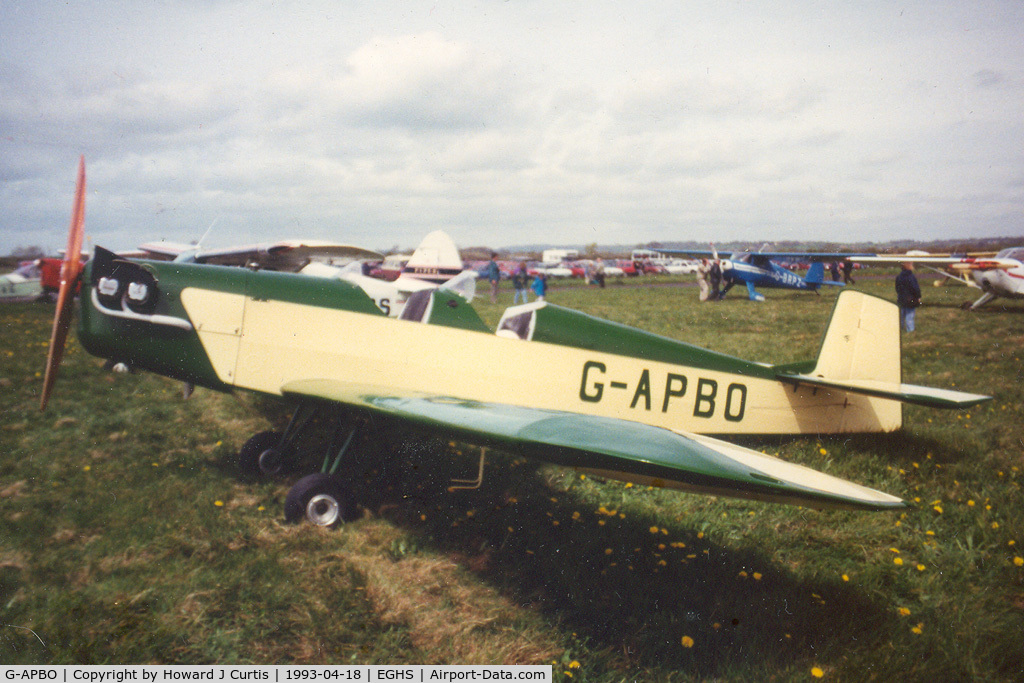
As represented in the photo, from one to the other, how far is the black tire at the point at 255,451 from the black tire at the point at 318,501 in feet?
3.02

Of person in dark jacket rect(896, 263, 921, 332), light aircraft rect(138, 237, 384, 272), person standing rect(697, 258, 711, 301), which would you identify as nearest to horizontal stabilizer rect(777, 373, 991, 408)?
light aircraft rect(138, 237, 384, 272)

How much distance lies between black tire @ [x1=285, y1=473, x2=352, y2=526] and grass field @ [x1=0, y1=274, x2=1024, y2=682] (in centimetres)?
10

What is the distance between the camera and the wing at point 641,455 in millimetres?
1839

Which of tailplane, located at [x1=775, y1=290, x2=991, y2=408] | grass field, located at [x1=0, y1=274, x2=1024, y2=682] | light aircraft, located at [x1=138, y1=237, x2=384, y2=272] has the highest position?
light aircraft, located at [x1=138, y1=237, x2=384, y2=272]

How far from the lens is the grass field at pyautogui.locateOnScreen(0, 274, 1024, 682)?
230 centimetres

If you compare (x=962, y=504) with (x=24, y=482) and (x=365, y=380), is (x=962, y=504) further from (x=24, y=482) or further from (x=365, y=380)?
(x=24, y=482)

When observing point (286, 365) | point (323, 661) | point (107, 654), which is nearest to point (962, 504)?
point (323, 661)

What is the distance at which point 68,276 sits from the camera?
332 cm

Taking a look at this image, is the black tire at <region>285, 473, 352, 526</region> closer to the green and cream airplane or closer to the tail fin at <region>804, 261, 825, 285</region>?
the green and cream airplane

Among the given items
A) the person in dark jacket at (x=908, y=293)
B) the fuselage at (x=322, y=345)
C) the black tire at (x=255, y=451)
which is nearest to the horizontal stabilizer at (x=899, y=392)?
the fuselage at (x=322, y=345)

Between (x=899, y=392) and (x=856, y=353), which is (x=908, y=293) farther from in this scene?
(x=899, y=392)

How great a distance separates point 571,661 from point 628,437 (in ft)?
3.30

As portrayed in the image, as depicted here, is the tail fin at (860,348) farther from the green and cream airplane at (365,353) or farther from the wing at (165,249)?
the wing at (165,249)

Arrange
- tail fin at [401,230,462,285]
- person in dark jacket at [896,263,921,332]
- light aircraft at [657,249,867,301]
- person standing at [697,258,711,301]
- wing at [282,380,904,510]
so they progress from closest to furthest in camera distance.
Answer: wing at [282,380,904,510], person in dark jacket at [896,263,921,332], tail fin at [401,230,462,285], person standing at [697,258,711,301], light aircraft at [657,249,867,301]
